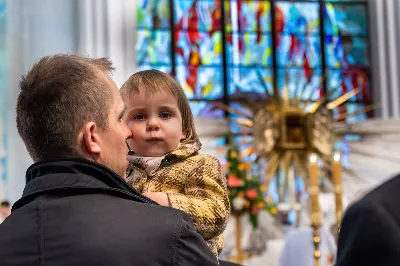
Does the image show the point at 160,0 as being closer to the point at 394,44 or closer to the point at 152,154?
the point at 394,44

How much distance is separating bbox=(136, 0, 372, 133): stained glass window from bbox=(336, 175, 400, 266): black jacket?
8945mm

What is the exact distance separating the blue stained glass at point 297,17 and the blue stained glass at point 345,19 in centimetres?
16

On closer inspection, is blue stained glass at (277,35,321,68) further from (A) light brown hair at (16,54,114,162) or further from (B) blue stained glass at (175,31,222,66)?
(A) light brown hair at (16,54,114,162)

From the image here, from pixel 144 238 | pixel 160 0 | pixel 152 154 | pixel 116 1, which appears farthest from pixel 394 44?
pixel 144 238

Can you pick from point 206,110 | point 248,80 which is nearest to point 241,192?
point 206,110

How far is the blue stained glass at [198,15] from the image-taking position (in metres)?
10.6

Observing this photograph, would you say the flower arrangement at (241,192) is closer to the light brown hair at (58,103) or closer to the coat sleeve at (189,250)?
the light brown hair at (58,103)

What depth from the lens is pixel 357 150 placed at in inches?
407

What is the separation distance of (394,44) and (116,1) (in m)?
3.59

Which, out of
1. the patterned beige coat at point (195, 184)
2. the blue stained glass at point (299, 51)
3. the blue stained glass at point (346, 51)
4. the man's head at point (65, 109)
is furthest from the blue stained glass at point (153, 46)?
the man's head at point (65, 109)

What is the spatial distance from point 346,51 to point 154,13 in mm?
2545

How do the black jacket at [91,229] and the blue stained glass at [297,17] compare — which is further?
the blue stained glass at [297,17]

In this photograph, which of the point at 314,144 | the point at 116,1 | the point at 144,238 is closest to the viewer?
the point at 144,238

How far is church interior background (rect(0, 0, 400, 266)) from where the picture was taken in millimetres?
9195
